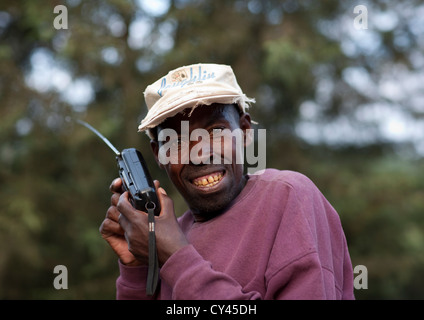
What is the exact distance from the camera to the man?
5.00 ft

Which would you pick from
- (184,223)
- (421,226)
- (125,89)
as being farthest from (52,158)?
(421,226)

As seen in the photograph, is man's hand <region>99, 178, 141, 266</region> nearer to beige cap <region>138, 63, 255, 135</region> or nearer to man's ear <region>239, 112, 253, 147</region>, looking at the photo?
beige cap <region>138, 63, 255, 135</region>

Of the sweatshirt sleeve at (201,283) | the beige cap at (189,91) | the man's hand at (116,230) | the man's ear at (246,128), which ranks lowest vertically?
the sweatshirt sleeve at (201,283)

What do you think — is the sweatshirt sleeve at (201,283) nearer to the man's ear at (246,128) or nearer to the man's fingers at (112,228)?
the man's fingers at (112,228)

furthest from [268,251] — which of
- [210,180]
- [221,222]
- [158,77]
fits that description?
[158,77]

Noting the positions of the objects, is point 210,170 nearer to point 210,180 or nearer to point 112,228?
point 210,180

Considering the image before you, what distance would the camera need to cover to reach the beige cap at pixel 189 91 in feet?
5.79

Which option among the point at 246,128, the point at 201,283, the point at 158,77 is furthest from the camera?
the point at 158,77

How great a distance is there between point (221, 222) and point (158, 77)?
490 cm

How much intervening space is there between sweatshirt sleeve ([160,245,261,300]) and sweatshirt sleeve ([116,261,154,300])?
0.44 metres

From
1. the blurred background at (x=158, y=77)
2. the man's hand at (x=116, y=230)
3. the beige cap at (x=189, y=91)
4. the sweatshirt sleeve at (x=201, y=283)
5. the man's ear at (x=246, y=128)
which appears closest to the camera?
the sweatshirt sleeve at (x=201, y=283)

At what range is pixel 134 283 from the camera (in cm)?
199

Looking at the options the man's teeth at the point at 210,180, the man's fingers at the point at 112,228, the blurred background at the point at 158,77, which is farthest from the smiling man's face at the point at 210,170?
the blurred background at the point at 158,77

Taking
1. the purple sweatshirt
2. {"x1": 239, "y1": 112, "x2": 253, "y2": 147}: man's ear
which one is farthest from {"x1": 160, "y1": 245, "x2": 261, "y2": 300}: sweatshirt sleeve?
{"x1": 239, "y1": 112, "x2": 253, "y2": 147}: man's ear
